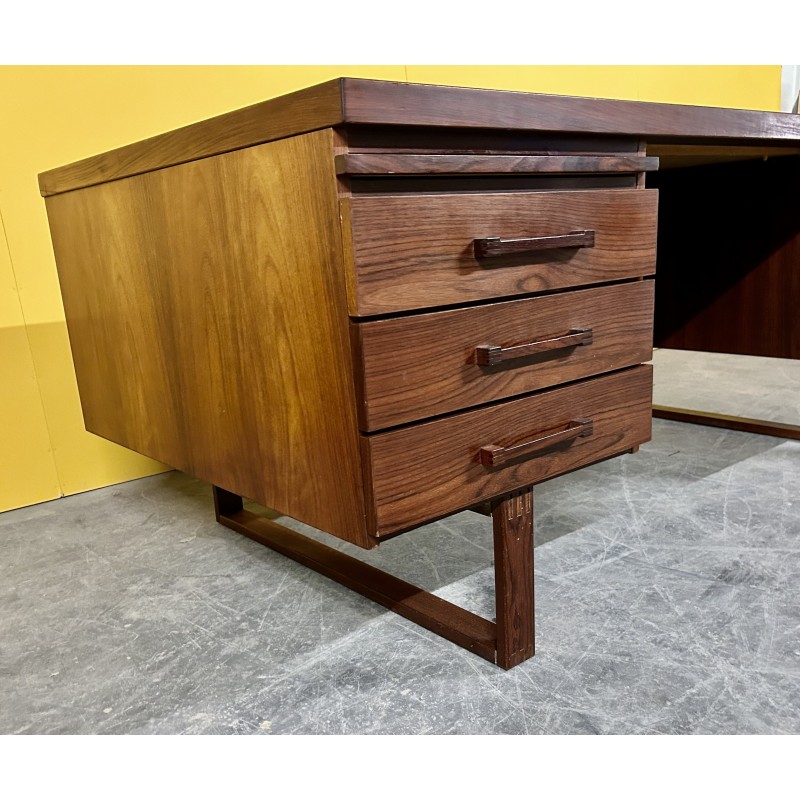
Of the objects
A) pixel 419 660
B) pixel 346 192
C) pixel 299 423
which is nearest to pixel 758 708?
pixel 419 660

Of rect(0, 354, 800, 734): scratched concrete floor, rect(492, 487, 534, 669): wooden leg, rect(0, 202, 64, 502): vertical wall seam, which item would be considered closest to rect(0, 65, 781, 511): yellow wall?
rect(0, 202, 64, 502): vertical wall seam

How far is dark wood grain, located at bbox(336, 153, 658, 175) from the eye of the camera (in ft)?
2.30

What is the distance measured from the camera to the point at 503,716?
0.86 metres

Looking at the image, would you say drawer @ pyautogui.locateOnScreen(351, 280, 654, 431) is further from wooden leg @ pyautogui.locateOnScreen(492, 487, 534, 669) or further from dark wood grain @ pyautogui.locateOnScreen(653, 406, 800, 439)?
dark wood grain @ pyautogui.locateOnScreen(653, 406, 800, 439)

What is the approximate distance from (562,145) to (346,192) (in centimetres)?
31

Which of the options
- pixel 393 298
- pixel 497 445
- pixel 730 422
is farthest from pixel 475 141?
pixel 730 422

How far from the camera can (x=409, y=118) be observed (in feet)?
2.35

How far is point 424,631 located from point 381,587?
115 millimetres

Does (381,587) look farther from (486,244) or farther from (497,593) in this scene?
(486,244)

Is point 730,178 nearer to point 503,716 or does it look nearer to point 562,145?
point 562,145

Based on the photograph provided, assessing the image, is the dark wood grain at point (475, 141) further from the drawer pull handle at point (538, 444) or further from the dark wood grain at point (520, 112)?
the drawer pull handle at point (538, 444)

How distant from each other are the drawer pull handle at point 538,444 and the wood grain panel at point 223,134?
386 mm

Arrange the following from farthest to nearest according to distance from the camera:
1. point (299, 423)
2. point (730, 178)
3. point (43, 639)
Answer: point (730, 178) < point (43, 639) < point (299, 423)

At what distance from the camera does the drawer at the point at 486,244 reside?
0.72 meters
